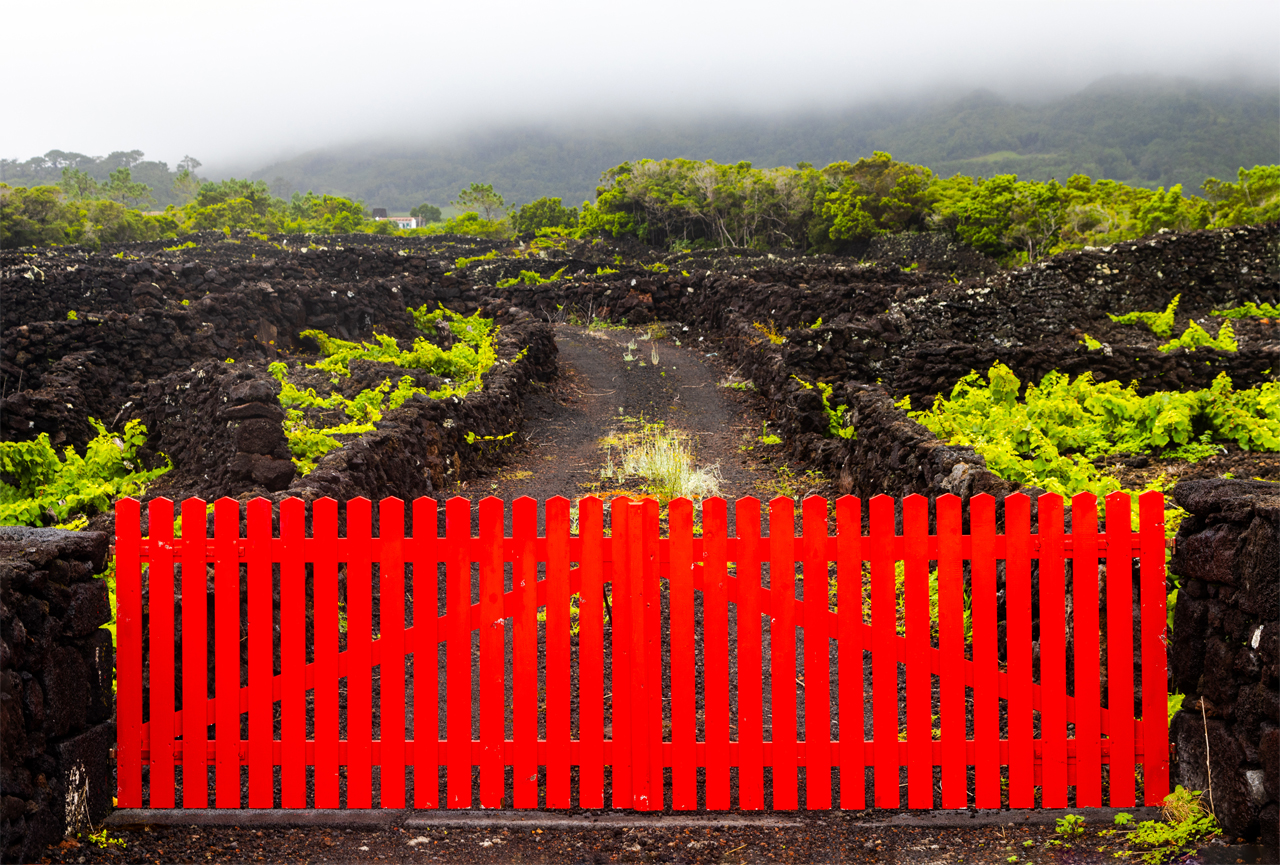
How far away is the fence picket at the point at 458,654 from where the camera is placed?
3.57m

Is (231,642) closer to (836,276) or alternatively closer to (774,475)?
(774,475)

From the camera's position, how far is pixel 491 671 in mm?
3652

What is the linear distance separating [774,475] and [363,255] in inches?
879

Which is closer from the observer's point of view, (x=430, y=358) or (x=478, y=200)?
(x=430, y=358)

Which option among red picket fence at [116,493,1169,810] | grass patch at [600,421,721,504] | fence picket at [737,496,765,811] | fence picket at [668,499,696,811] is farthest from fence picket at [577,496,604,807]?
grass patch at [600,421,721,504]

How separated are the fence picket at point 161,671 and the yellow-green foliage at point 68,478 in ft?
18.8

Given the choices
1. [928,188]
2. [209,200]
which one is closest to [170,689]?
[928,188]

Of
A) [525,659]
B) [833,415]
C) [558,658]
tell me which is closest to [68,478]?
[525,659]

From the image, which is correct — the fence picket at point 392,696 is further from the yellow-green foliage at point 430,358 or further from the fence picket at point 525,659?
the yellow-green foliage at point 430,358

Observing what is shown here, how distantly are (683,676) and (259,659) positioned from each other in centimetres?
178

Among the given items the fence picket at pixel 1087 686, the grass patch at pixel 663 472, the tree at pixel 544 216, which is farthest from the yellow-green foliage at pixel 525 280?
the tree at pixel 544 216

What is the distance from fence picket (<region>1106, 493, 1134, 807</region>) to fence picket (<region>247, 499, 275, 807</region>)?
3481 mm

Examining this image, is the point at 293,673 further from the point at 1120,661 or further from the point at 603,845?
the point at 1120,661

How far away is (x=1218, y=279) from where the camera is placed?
20.0m
